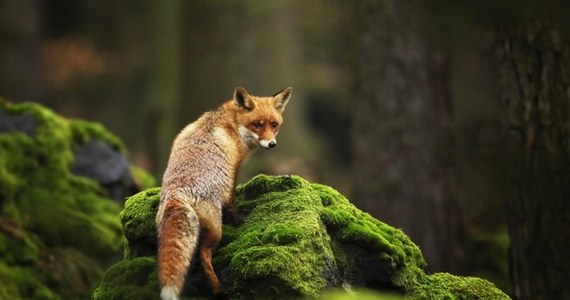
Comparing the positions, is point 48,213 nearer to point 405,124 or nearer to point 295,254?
point 295,254

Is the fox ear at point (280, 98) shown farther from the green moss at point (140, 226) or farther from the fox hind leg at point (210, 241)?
the fox hind leg at point (210, 241)

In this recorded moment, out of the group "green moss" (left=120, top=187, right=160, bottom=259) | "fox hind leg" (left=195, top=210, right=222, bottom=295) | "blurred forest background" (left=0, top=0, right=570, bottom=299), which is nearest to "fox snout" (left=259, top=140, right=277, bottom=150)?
"green moss" (left=120, top=187, right=160, bottom=259)

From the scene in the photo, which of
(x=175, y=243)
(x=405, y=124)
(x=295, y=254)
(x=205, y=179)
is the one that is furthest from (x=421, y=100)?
(x=175, y=243)

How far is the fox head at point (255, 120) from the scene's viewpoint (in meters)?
6.80

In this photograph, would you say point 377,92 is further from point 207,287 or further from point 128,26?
point 128,26

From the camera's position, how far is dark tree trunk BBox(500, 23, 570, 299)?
7.33 meters

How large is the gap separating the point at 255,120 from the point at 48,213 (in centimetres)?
308

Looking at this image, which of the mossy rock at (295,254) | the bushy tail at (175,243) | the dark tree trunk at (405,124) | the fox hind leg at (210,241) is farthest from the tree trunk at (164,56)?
the bushy tail at (175,243)

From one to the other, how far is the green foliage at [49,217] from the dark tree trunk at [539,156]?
419 cm

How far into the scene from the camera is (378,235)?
5.96m

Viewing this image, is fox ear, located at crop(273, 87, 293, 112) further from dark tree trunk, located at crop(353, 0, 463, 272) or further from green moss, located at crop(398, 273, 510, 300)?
dark tree trunk, located at crop(353, 0, 463, 272)

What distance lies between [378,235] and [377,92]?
21.9 feet

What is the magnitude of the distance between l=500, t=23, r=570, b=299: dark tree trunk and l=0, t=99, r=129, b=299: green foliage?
13.7 ft

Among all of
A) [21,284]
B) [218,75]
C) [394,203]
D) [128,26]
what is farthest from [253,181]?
[128,26]
